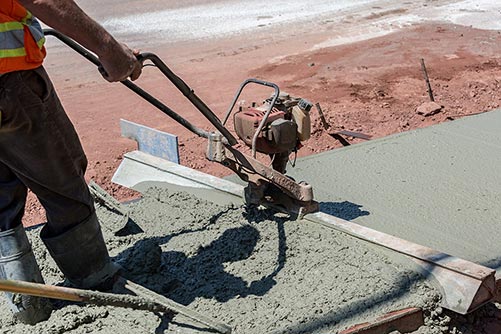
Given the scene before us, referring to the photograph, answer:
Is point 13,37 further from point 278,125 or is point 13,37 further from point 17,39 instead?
point 278,125

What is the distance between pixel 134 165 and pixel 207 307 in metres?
1.73

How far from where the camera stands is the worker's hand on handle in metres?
2.33

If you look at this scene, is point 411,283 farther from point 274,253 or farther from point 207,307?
point 207,307

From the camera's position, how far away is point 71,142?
2504 mm

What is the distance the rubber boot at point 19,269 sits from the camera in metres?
2.54

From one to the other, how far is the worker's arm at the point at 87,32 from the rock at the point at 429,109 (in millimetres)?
4316

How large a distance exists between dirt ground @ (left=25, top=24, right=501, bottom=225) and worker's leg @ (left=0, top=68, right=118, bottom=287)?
2.09 metres

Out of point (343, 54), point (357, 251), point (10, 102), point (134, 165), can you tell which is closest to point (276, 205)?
point (357, 251)

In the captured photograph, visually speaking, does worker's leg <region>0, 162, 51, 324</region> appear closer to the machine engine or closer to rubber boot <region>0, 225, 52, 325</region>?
rubber boot <region>0, 225, 52, 325</region>

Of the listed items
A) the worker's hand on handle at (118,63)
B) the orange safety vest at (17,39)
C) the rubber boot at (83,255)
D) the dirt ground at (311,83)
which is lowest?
the dirt ground at (311,83)

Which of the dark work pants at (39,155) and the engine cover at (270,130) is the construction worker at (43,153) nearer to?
the dark work pants at (39,155)

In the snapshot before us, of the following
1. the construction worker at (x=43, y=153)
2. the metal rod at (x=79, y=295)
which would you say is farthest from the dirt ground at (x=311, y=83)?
the metal rod at (x=79, y=295)

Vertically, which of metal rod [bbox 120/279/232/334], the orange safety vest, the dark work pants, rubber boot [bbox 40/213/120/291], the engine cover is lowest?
metal rod [bbox 120/279/232/334]

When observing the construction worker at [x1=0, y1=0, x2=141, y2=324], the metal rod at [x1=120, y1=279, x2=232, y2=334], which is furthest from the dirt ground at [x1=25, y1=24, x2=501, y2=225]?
the metal rod at [x1=120, y1=279, x2=232, y2=334]
